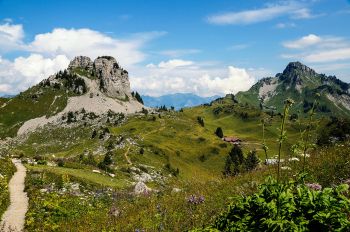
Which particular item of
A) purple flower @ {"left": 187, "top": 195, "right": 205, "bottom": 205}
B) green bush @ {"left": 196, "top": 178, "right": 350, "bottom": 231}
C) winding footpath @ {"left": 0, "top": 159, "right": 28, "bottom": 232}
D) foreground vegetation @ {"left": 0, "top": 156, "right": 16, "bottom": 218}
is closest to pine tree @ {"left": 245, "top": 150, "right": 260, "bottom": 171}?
purple flower @ {"left": 187, "top": 195, "right": 205, "bottom": 205}

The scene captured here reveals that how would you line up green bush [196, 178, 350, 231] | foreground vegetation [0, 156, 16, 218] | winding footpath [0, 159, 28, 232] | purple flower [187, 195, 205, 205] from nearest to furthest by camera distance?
green bush [196, 178, 350, 231] < purple flower [187, 195, 205, 205] < winding footpath [0, 159, 28, 232] < foreground vegetation [0, 156, 16, 218]

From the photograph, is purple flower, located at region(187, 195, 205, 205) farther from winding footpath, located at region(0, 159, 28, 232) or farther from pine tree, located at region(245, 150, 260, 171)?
winding footpath, located at region(0, 159, 28, 232)

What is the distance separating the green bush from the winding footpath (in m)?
11.7

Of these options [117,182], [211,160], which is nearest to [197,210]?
[117,182]

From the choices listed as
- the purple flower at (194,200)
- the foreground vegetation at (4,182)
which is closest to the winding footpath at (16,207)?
the foreground vegetation at (4,182)

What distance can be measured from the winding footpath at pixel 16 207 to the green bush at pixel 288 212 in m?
11.7

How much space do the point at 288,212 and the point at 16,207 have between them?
19.3 metres

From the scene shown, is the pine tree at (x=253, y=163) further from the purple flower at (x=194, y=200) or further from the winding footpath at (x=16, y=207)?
the winding footpath at (x=16, y=207)

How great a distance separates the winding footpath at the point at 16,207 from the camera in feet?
60.3

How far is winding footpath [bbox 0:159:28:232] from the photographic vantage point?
18.4 m

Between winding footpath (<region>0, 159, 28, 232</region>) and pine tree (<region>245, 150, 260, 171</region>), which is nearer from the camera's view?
pine tree (<region>245, 150, 260, 171</region>)

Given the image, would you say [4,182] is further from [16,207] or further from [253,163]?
[253,163]

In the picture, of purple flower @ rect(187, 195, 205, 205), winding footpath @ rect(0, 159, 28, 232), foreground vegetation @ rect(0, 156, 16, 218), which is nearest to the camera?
purple flower @ rect(187, 195, 205, 205)

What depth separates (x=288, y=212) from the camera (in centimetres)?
691
